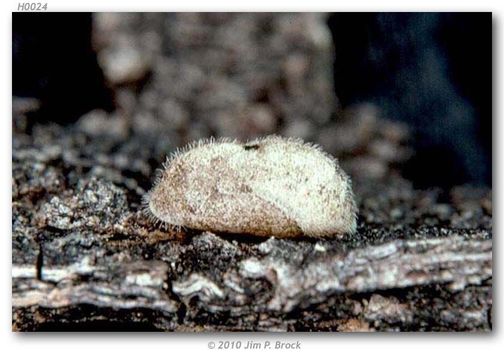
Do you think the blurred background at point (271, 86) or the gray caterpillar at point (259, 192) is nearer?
the gray caterpillar at point (259, 192)

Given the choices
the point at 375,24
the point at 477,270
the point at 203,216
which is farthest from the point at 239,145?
the point at 375,24

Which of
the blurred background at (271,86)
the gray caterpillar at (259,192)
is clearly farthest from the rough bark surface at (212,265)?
the blurred background at (271,86)

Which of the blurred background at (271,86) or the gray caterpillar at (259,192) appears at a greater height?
the blurred background at (271,86)

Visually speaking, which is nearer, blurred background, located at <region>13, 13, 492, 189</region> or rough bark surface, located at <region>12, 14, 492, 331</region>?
rough bark surface, located at <region>12, 14, 492, 331</region>

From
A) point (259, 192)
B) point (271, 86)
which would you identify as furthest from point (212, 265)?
point (271, 86)

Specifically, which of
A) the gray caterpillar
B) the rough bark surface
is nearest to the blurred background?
the rough bark surface

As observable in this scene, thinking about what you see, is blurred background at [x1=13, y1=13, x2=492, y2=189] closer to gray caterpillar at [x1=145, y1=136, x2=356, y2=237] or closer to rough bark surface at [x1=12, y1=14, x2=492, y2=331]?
rough bark surface at [x1=12, y1=14, x2=492, y2=331]

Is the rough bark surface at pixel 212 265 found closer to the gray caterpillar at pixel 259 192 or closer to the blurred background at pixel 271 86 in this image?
the gray caterpillar at pixel 259 192

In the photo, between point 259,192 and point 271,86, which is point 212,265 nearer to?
point 259,192

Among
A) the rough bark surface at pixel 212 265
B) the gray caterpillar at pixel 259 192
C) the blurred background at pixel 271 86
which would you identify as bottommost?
the rough bark surface at pixel 212 265
